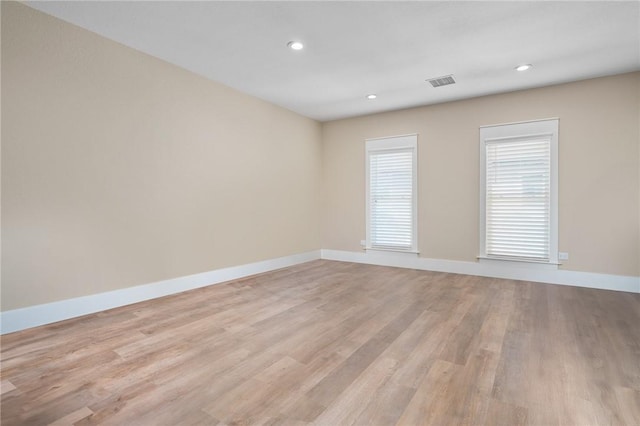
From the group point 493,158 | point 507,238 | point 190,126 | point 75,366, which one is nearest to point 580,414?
point 75,366

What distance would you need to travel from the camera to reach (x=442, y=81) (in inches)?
163

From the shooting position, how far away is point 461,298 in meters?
3.55

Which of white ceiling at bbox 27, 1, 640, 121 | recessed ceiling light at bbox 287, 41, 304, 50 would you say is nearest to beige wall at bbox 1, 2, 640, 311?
white ceiling at bbox 27, 1, 640, 121

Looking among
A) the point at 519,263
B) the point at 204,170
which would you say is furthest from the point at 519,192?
the point at 204,170

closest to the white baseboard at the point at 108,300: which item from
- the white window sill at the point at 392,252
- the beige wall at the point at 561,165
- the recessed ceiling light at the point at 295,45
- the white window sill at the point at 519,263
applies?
the white window sill at the point at 392,252

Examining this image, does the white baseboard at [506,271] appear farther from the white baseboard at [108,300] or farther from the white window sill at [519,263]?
the white baseboard at [108,300]

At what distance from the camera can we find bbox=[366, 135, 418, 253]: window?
5.32 meters

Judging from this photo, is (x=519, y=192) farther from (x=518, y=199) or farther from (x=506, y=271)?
(x=506, y=271)

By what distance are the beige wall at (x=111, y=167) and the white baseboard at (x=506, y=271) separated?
218 cm

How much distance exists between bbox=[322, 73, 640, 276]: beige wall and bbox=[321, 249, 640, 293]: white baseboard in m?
0.10

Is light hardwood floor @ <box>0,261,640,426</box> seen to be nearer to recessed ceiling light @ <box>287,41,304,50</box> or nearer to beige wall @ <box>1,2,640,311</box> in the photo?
beige wall @ <box>1,2,640,311</box>

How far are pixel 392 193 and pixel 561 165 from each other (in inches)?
94.4

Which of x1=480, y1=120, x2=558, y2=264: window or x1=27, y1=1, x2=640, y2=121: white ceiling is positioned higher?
x1=27, y1=1, x2=640, y2=121: white ceiling

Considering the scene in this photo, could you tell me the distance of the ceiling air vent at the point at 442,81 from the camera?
4023 mm
